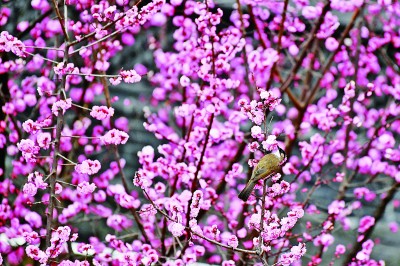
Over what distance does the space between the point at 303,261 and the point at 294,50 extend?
2.89m

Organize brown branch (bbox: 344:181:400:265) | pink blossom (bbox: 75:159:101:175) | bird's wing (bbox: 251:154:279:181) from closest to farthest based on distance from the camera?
1. bird's wing (bbox: 251:154:279:181)
2. pink blossom (bbox: 75:159:101:175)
3. brown branch (bbox: 344:181:400:265)

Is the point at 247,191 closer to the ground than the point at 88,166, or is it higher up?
closer to the ground

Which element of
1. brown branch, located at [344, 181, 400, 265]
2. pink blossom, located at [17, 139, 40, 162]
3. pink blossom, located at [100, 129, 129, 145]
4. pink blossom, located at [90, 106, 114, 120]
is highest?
brown branch, located at [344, 181, 400, 265]

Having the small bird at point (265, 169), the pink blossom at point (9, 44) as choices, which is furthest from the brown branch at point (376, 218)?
the pink blossom at point (9, 44)

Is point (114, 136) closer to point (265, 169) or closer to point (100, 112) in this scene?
point (100, 112)

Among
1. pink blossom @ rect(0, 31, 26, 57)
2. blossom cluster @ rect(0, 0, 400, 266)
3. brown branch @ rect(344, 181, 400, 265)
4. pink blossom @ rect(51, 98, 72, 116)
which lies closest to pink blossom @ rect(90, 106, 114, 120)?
pink blossom @ rect(51, 98, 72, 116)

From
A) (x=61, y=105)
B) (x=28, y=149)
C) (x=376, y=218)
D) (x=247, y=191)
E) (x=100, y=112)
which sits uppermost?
(x=376, y=218)

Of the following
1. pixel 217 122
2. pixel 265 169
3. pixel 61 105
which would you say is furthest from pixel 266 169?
pixel 217 122

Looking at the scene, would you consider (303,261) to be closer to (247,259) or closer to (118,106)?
(247,259)

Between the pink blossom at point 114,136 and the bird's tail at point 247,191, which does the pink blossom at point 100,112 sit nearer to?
the pink blossom at point 114,136

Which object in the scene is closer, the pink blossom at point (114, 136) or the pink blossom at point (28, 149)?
the pink blossom at point (28, 149)

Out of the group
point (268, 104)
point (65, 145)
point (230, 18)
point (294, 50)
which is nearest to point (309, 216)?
point (294, 50)

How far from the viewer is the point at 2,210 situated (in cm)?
557

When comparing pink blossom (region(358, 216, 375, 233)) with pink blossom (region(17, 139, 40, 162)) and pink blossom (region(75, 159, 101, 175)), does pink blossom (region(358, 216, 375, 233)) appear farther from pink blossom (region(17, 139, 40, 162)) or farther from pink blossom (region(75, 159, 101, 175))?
pink blossom (region(17, 139, 40, 162))
